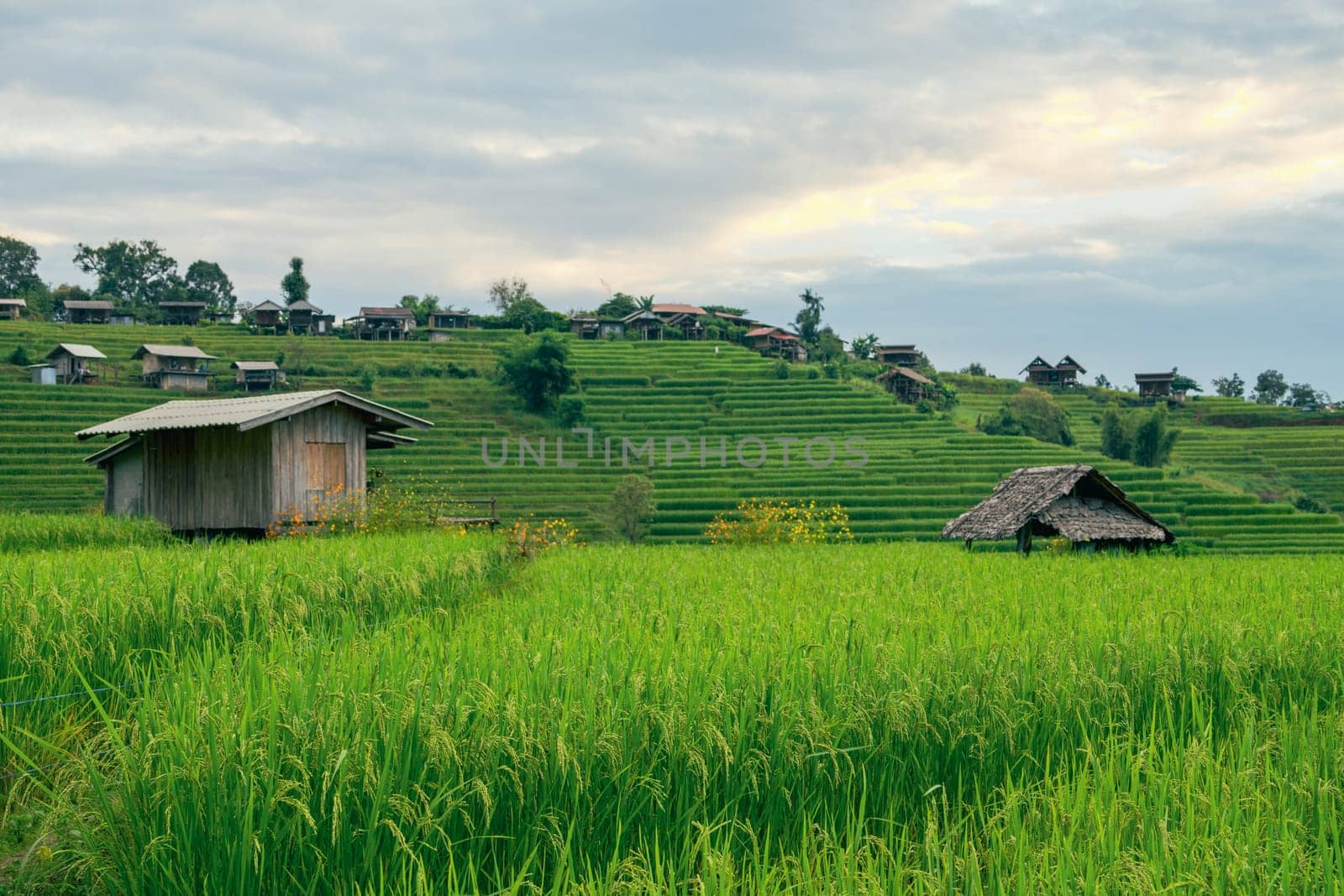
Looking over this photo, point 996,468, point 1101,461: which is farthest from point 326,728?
point 1101,461

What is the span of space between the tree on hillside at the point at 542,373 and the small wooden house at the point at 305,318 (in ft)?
95.9

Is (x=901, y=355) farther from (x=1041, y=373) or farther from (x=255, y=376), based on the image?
(x=255, y=376)

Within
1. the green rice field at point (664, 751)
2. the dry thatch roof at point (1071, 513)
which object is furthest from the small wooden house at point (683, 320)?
the green rice field at point (664, 751)

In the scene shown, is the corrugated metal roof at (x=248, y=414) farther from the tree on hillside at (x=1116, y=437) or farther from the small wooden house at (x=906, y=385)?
the small wooden house at (x=906, y=385)

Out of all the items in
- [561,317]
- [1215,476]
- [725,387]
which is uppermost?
[561,317]

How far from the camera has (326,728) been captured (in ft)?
13.5

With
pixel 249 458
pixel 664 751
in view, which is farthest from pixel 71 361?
pixel 664 751

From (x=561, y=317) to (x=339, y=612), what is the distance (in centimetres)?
9426

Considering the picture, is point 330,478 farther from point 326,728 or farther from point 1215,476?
point 1215,476

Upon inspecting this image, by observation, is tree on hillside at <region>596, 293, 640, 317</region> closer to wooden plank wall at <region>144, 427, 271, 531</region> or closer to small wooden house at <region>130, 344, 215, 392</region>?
small wooden house at <region>130, 344, 215, 392</region>

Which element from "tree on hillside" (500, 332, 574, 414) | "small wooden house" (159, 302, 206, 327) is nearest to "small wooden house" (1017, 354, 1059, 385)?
"tree on hillside" (500, 332, 574, 414)

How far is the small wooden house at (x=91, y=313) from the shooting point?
286 feet

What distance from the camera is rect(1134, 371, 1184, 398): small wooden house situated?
316 ft

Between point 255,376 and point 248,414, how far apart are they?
52469mm
